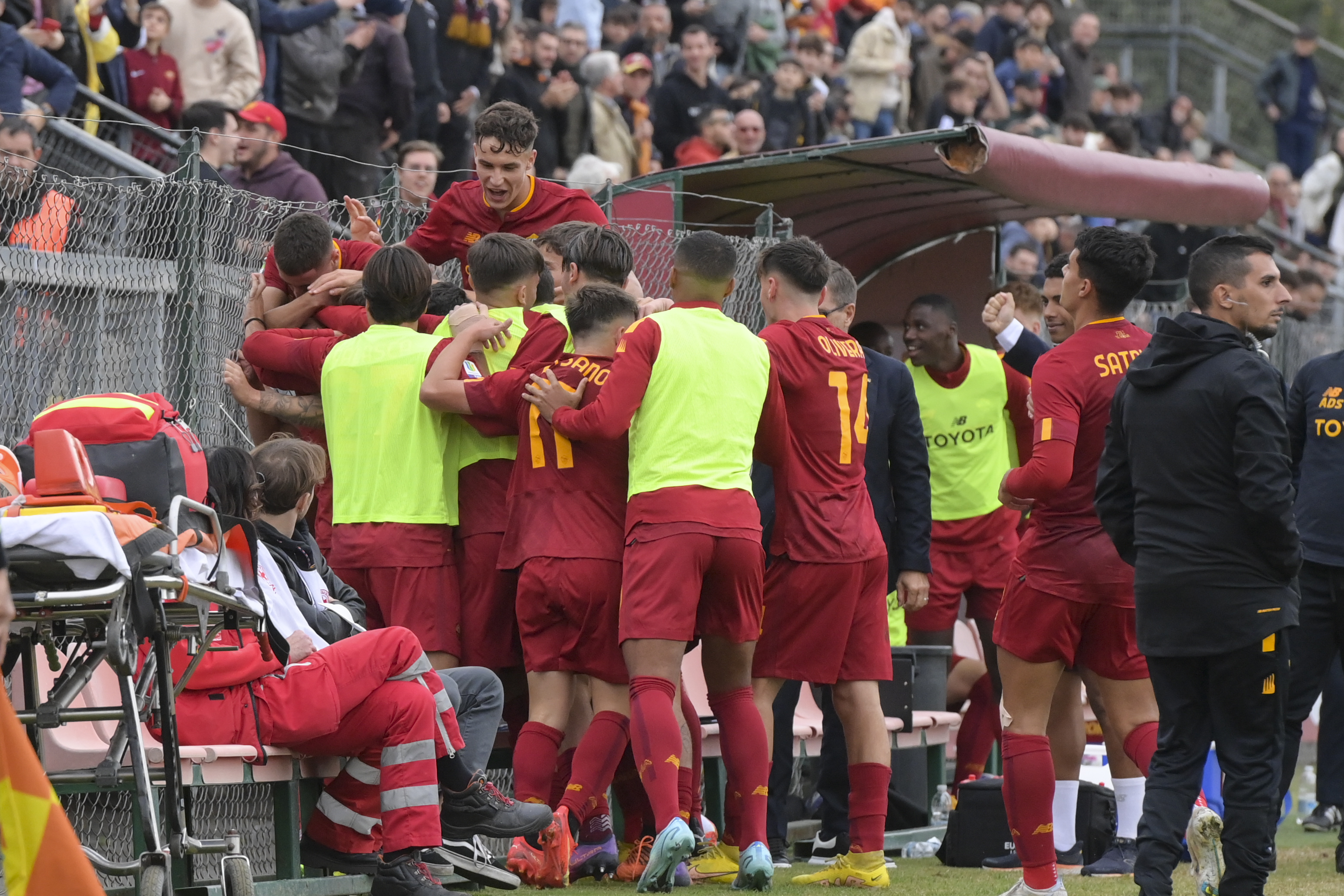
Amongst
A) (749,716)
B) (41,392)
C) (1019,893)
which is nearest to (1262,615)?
(1019,893)

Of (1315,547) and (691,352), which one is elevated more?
(691,352)

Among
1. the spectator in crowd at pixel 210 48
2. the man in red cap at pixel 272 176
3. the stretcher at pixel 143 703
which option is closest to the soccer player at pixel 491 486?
the stretcher at pixel 143 703

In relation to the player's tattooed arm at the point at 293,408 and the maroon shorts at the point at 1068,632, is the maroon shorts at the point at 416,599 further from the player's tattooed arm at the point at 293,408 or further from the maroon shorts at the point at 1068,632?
the maroon shorts at the point at 1068,632

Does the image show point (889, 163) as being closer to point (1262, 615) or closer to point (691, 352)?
point (691, 352)

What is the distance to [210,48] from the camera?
11766 mm

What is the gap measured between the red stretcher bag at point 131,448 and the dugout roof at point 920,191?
12.7 ft

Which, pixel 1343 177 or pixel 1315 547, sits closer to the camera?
pixel 1315 547

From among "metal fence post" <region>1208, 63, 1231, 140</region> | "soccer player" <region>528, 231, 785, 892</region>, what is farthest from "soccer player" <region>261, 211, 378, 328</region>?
"metal fence post" <region>1208, 63, 1231, 140</region>

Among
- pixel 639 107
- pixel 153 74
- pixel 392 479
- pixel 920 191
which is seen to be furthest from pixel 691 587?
pixel 639 107

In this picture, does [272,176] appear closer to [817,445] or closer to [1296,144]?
[817,445]

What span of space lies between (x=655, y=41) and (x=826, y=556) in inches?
392

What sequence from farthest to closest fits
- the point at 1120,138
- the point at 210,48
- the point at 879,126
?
the point at 879,126 → the point at 1120,138 → the point at 210,48

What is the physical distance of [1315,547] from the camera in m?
7.68

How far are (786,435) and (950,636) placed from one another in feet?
9.60
